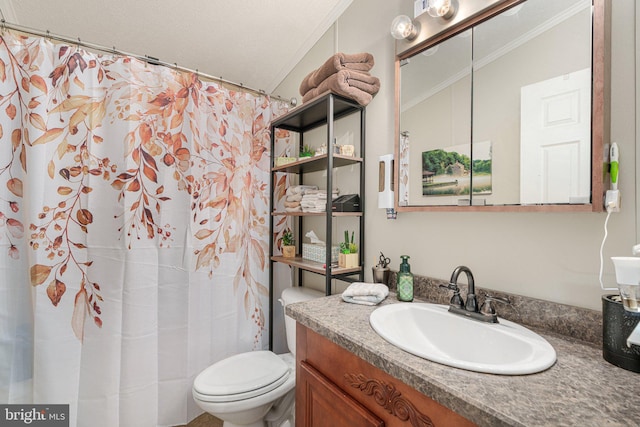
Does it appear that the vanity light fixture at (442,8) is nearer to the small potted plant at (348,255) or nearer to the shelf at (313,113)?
the shelf at (313,113)

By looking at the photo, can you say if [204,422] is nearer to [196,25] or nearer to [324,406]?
[324,406]

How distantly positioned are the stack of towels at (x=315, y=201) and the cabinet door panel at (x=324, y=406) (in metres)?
0.84

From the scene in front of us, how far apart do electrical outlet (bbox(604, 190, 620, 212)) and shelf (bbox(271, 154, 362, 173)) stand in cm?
96

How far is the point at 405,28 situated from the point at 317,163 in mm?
773

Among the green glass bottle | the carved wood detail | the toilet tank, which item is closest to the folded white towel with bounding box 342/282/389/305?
the green glass bottle

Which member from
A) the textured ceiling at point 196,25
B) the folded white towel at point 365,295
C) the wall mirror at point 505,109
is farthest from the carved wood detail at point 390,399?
the textured ceiling at point 196,25

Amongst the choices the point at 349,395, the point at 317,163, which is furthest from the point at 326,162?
the point at 349,395

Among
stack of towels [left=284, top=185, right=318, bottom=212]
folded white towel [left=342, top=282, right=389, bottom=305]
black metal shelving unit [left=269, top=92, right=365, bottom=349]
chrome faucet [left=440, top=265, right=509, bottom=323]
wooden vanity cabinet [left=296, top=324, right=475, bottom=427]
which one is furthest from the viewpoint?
stack of towels [left=284, top=185, right=318, bottom=212]

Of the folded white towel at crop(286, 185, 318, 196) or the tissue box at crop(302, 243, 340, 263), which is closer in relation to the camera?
the tissue box at crop(302, 243, 340, 263)

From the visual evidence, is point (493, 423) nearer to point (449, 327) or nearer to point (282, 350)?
point (449, 327)

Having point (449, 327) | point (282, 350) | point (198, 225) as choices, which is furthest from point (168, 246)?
point (449, 327)

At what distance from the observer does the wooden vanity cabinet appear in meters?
0.62

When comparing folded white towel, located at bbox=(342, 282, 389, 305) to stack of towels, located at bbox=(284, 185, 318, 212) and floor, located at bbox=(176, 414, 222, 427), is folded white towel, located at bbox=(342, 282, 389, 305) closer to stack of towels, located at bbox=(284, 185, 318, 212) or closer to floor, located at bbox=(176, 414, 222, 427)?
stack of towels, located at bbox=(284, 185, 318, 212)

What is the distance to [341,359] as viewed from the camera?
83 centimetres
